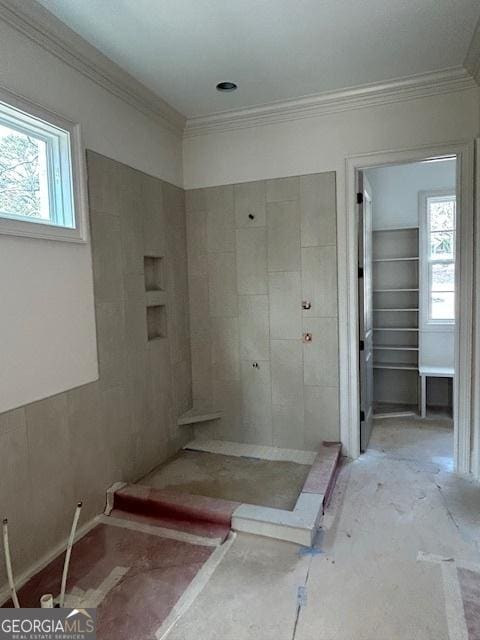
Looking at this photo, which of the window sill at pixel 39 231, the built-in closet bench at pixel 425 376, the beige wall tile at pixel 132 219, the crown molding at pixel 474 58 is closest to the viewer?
the window sill at pixel 39 231

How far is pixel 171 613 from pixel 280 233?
102 inches

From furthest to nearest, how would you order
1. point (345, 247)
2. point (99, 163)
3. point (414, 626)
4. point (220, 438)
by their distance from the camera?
1. point (220, 438)
2. point (345, 247)
3. point (99, 163)
4. point (414, 626)

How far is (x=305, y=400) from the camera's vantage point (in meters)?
3.36

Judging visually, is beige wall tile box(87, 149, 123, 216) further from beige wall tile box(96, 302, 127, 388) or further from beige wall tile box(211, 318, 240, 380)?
beige wall tile box(211, 318, 240, 380)

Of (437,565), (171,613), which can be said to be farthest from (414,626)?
(171,613)

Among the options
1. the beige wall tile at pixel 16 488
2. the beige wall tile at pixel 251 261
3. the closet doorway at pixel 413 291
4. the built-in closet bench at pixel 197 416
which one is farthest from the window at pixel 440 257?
the beige wall tile at pixel 16 488

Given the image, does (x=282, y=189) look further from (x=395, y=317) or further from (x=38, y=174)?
(x=395, y=317)

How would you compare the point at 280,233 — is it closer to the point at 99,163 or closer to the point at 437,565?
the point at 99,163

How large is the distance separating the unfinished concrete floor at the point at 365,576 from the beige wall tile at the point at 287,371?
0.83 metres

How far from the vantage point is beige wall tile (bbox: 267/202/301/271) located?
3283 mm

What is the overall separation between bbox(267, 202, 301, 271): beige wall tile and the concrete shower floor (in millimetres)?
1563

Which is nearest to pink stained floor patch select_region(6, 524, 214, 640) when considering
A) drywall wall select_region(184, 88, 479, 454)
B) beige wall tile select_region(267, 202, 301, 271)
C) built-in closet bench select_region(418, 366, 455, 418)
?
drywall wall select_region(184, 88, 479, 454)

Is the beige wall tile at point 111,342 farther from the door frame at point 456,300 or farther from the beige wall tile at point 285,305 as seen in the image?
the door frame at point 456,300

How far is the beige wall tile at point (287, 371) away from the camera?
337cm
